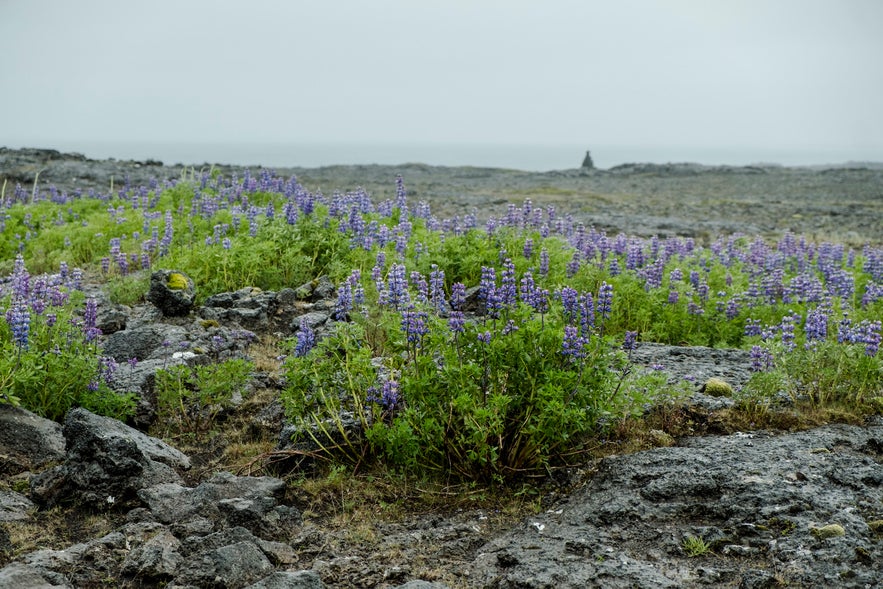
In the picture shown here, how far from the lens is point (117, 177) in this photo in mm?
20828

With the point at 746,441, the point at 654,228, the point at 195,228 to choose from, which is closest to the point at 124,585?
the point at 746,441

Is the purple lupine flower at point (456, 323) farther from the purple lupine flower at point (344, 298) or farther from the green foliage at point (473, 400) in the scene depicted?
the purple lupine flower at point (344, 298)

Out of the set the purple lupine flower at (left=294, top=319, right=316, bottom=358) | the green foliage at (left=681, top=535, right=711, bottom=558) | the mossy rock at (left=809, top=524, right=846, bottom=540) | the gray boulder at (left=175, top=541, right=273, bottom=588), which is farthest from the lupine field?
the mossy rock at (left=809, top=524, right=846, bottom=540)

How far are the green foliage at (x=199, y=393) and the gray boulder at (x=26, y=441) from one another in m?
0.79

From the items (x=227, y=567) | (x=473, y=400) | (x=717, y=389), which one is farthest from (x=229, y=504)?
(x=717, y=389)

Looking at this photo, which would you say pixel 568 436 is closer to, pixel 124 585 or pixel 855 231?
pixel 124 585

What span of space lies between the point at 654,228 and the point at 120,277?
436 inches

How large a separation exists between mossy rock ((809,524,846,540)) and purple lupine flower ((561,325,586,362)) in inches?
67.9

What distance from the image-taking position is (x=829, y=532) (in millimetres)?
4543

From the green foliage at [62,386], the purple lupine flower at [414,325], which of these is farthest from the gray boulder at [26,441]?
the purple lupine flower at [414,325]

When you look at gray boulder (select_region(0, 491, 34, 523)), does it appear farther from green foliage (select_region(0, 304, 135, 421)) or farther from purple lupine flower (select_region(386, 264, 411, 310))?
purple lupine flower (select_region(386, 264, 411, 310))

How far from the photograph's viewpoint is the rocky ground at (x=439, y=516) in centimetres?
441

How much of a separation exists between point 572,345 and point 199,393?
111 inches

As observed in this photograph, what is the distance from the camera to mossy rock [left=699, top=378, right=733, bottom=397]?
6.69m
